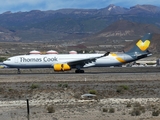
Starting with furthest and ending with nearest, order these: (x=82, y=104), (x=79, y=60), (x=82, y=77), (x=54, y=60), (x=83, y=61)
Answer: (x=54, y=60)
(x=83, y=61)
(x=79, y=60)
(x=82, y=77)
(x=82, y=104)

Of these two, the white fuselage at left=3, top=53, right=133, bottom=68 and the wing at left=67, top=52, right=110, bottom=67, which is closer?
the wing at left=67, top=52, right=110, bottom=67

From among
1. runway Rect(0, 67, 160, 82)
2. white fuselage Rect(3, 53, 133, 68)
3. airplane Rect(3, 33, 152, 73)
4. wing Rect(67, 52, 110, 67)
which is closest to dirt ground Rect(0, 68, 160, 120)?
runway Rect(0, 67, 160, 82)

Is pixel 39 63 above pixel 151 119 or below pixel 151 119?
above

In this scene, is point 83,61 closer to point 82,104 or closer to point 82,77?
point 82,77

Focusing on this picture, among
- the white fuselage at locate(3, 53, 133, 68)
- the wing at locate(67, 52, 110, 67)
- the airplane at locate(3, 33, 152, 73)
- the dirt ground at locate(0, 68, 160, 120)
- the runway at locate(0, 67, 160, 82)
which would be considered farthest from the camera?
the white fuselage at locate(3, 53, 133, 68)

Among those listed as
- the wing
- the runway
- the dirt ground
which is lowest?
the dirt ground

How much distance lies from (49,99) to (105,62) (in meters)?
34.4

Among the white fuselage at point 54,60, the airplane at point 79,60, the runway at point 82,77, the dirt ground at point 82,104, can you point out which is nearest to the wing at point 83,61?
the airplane at point 79,60

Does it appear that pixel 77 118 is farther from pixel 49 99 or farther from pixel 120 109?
pixel 49 99

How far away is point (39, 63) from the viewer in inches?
2736

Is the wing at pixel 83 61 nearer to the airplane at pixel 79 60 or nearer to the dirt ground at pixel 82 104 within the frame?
the airplane at pixel 79 60

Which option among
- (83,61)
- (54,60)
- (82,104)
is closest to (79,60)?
(83,61)

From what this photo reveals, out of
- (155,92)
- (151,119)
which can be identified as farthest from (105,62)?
(151,119)

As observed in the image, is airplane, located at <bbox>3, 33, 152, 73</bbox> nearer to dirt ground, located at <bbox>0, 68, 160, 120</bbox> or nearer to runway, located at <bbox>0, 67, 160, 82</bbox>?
runway, located at <bbox>0, 67, 160, 82</bbox>
